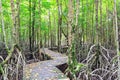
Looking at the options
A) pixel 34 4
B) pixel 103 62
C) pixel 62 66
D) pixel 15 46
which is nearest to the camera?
pixel 15 46

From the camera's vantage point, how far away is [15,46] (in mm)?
9227

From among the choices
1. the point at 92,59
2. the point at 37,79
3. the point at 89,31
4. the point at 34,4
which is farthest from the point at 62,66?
the point at 89,31

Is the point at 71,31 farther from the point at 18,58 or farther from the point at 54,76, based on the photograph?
the point at 18,58

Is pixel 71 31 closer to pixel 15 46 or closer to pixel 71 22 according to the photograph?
pixel 71 22

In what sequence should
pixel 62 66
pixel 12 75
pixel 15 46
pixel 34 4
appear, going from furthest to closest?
pixel 34 4
pixel 62 66
pixel 15 46
pixel 12 75

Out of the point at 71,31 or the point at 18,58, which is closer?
the point at 71,31

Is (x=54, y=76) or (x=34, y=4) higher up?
(x=34, y=4)

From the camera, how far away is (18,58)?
888 cm

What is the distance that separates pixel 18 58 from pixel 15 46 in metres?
0.55

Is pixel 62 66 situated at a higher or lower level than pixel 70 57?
lower

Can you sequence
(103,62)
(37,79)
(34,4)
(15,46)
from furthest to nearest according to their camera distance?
(34,4)
(103,62)
(15,46)
(37,79)

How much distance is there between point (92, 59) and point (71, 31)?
2.39 metres

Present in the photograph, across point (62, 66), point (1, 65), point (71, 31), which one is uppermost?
point (71, 31)

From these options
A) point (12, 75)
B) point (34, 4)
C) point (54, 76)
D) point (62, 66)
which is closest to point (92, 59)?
point (62, 66)
